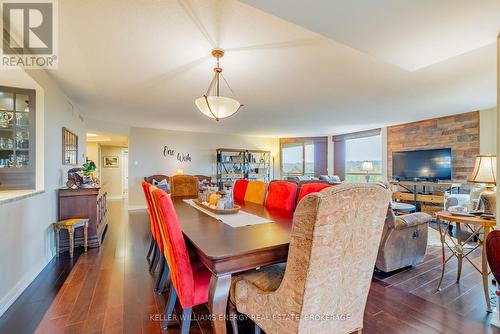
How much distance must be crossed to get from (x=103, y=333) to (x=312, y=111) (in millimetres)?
4563

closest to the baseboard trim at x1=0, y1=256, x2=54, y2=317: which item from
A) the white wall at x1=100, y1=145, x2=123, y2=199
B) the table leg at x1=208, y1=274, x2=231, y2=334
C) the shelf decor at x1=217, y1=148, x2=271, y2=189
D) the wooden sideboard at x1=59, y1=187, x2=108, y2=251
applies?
the wooden sideboard at x1=59, y1=187, x2=108, y2=251

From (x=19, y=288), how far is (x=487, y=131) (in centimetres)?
746

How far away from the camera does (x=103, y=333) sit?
5.23 ft

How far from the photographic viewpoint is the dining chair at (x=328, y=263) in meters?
0.95

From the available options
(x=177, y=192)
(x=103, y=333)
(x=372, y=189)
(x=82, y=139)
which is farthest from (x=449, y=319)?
(x=82, y=139)

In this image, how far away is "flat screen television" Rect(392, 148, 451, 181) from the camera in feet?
16.7

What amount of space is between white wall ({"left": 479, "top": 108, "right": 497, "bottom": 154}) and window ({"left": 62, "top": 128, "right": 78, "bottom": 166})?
7.51 meters

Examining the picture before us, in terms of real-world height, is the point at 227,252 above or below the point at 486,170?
below

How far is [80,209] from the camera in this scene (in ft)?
10.7

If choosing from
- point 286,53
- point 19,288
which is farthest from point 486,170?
point 19,288

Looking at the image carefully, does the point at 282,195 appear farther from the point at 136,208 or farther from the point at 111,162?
the point at 111,162

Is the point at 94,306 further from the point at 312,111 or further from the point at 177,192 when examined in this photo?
the point at 312,111

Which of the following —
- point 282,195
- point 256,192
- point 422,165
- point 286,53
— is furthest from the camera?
point 422,165

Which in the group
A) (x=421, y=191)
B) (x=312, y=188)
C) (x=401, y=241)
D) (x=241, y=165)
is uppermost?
(x=241, y=165)
